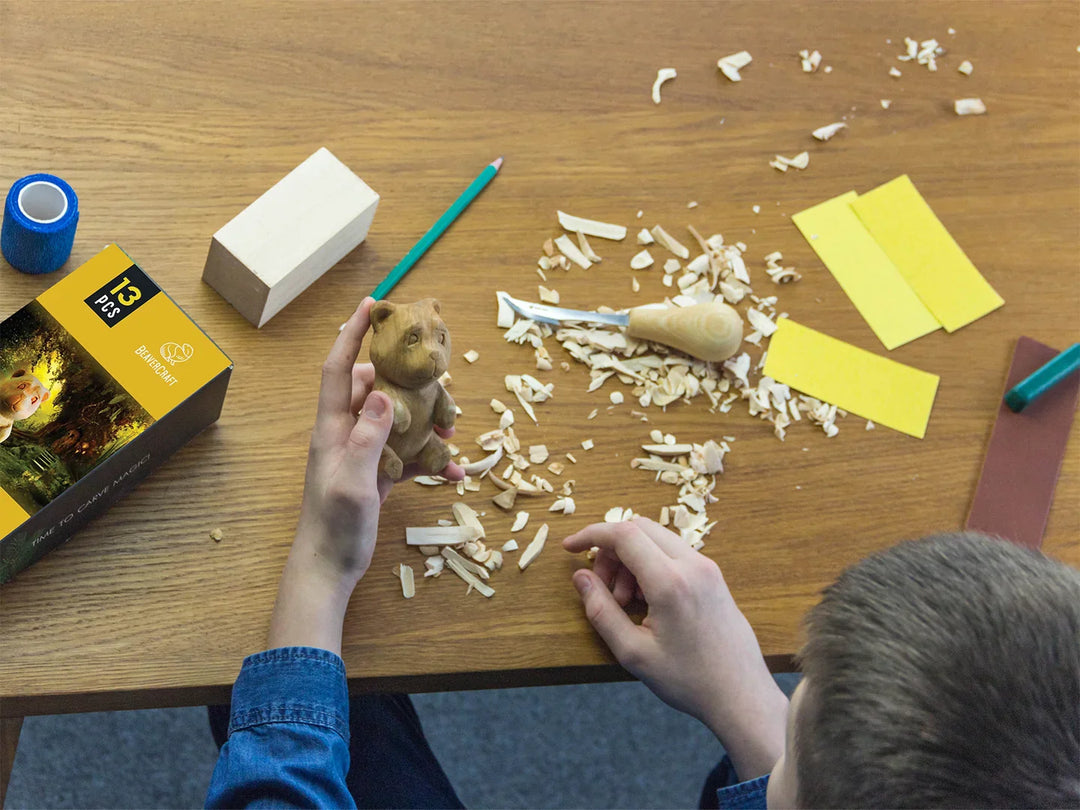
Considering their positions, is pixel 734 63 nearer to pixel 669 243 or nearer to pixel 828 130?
pixel 828 130

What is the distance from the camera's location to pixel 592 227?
3.42 feet

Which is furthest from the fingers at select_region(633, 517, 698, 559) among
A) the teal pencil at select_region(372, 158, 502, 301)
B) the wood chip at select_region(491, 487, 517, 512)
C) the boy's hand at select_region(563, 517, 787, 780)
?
the teal pencil at select_region(372, 158, 502, 301)

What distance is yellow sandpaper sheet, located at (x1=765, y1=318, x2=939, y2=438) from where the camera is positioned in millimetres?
1034

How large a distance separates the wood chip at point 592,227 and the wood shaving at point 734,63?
0.26 meters

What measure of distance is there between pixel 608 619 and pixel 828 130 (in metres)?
0.65

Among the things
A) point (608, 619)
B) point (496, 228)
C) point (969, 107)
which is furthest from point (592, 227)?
point (969, 107)

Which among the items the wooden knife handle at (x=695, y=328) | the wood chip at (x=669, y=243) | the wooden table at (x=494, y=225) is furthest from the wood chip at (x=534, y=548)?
→ the wood chip at (x=669, y=243)

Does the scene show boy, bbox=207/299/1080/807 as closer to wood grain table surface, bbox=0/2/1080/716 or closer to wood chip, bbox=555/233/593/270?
wood grain table surface, bbox=0/2/1080/716

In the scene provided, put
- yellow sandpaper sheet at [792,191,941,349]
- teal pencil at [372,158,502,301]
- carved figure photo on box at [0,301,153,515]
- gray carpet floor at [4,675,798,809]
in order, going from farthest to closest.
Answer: gray carpet floor at [4,675,798,809], yellow sandpaper sheet at [792,191,941,349], teal pencil at [372,158,502,301], carved figure photo on box at [0,301,153,515]

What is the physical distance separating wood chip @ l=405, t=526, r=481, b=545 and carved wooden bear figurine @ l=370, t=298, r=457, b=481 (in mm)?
73

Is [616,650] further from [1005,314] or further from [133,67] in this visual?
[133,67]

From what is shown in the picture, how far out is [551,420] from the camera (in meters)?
0.96

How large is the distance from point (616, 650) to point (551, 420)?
233 mm

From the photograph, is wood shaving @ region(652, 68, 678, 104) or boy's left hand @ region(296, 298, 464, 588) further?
wood shaving @ region(652, 68, 678, 104)
